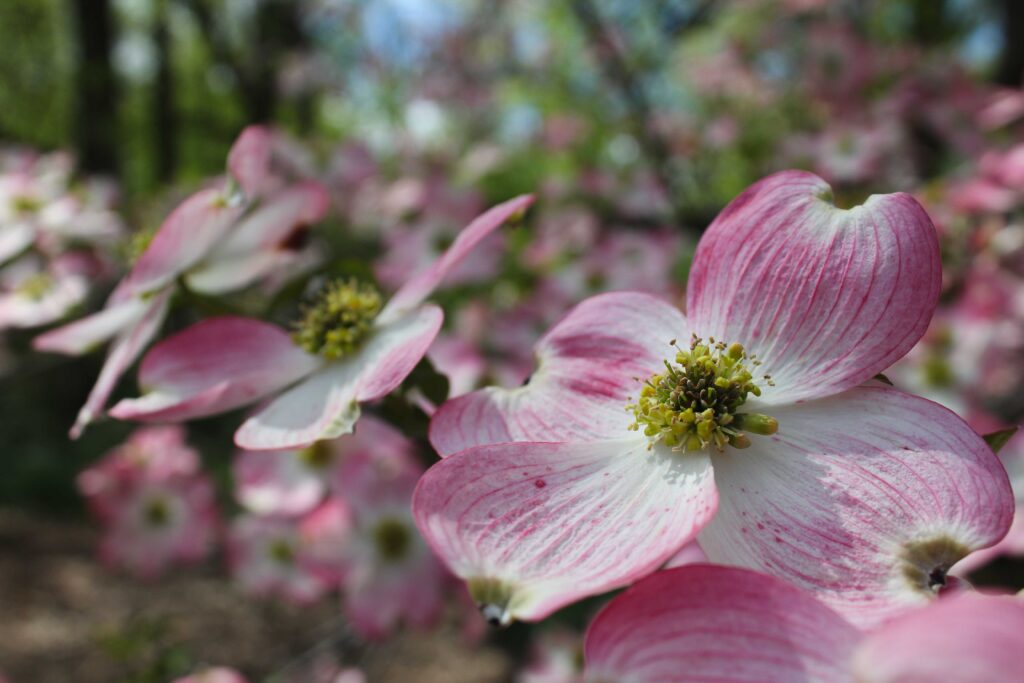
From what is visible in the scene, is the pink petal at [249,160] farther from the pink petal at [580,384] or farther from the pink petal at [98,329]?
the pink petal at [580,384]

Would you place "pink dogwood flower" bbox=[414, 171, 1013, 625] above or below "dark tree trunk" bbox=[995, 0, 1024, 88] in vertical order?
above

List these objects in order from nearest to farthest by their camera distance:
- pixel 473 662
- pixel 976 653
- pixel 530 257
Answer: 1. pixel 976 653
2. pixel 530 257
3. pixel 473 662

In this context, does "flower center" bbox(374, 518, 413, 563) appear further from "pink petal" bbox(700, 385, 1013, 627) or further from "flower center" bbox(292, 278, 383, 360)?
"pink petal" bbox(700, 385, 1013, 627)

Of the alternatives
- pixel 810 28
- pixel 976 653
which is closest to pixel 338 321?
pixel 976 653

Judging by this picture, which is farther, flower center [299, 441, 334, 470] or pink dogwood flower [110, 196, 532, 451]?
flower center [299, 441, 334, 470]

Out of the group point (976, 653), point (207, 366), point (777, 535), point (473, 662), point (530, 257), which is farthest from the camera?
point (473, 662)

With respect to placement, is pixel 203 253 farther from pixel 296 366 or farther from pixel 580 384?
pixel 580 384

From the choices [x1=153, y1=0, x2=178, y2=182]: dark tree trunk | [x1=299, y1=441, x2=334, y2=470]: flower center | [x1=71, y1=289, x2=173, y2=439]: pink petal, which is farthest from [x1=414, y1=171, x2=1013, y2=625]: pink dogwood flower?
[x1=153, y1=0, x2=178, y2=182]: dark tree trunk

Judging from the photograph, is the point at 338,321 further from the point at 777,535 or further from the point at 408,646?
the point at 408,646
